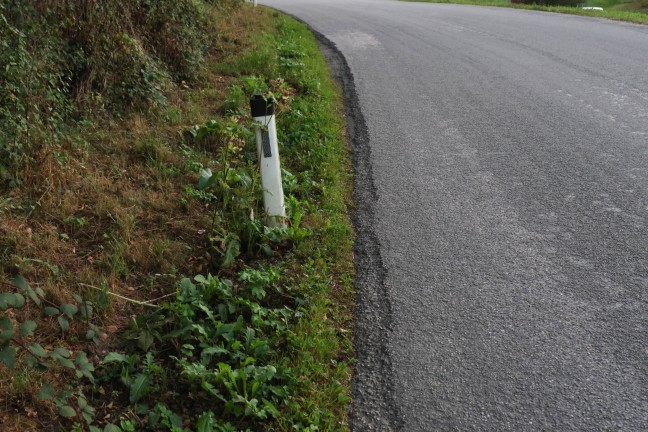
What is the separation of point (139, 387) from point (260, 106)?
7.15ft

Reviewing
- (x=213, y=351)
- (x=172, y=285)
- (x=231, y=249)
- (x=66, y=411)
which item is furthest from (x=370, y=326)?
(x=66, y=411)

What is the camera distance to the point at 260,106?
4.38 m

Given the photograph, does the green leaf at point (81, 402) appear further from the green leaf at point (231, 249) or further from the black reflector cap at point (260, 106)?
the black reflector cap at point (260, 106)

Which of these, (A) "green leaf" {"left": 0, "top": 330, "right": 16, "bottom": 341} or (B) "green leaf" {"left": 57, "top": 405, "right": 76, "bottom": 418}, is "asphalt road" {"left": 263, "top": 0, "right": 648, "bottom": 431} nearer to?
(B) "green leaf" {"left": 57, "top": 405, "right": 76, "bottom": 418}

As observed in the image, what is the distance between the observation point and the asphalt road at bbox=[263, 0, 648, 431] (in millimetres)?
3031

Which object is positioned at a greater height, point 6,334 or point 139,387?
point 6,334

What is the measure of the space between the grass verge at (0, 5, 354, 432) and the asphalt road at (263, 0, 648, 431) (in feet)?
1.04

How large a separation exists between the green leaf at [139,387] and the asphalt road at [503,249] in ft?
3.44

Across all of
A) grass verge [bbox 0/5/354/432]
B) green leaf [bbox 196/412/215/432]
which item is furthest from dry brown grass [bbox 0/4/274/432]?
green leaf [bbox 196/412/215/432]

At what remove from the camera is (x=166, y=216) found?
455 centimetres

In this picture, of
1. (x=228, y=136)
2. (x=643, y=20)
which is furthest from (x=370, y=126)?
(x=643, y=20)

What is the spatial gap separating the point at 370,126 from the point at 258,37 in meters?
4.50

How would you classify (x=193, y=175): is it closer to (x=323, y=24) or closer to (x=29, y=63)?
(x=29, y=63)

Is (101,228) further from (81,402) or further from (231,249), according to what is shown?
(81,402)
